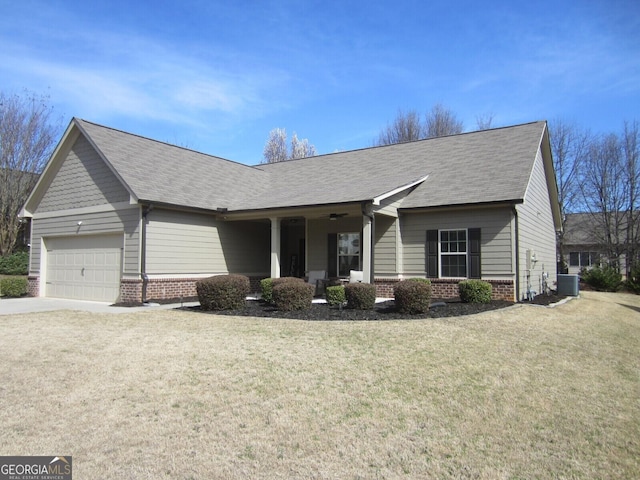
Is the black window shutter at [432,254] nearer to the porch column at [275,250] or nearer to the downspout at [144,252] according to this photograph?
the porch column at [275,250]

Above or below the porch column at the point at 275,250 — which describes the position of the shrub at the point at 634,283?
below

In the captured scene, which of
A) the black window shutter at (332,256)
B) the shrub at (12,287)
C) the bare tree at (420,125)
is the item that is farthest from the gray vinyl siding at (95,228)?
the bare tree at (420,125)

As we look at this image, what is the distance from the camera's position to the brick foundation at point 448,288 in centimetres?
1345

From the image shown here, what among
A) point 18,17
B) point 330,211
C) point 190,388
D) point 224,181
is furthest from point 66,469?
point 224,181

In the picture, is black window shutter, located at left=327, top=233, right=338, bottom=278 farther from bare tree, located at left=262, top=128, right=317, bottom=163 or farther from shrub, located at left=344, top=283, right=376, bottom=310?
bare tree, located at left=262, top=128, right=317, bottom=163

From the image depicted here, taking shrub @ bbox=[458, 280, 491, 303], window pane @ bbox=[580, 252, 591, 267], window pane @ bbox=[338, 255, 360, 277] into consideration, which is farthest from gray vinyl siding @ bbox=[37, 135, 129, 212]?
window pane @ bbox=[580, 252, 591, 267]

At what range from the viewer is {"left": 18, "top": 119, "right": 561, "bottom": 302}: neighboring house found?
45.4 feet

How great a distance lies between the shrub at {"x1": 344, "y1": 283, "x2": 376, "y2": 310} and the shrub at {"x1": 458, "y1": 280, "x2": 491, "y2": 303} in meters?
2.77

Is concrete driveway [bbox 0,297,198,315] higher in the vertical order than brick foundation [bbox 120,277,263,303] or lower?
lower

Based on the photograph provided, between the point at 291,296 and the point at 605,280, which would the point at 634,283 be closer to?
the point at 605,280

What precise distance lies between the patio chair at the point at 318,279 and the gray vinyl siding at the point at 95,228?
18.5 ft

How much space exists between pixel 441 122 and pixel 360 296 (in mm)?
32216

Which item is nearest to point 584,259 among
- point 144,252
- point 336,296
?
point 336,296

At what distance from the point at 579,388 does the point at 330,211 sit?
8835 mm
